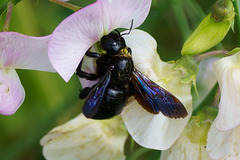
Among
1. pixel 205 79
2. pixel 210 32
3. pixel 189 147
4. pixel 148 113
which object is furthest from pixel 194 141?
pixel 205 79

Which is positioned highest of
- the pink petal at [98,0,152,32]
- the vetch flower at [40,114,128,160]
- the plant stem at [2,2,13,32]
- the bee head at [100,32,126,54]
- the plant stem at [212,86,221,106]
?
the plant stem at [2,2,13,32]

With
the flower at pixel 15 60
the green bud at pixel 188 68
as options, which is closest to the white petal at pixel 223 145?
the green bud at pixel 188 68

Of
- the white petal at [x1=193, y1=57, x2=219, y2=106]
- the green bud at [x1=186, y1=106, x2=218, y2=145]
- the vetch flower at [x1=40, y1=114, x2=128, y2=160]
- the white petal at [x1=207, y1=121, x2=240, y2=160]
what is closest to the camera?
the white petal at [x1=207, y1=121, x2=240, y2=160]

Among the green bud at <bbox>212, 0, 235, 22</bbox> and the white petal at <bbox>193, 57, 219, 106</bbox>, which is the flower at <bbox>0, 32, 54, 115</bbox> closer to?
the green bud at <bbox>212, 0, 235, 22</bbox>

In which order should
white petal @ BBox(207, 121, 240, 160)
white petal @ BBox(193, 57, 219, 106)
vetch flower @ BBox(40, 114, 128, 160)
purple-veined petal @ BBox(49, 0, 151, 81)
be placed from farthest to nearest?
white petal @ BBox(193, 57, 219, 106), vetch flower @ BBox(40, 114, 128, 160), white petal @ BBox(207, 121, 240, 160), purple-veined petal @ BBox(49, 0, 151, 81)

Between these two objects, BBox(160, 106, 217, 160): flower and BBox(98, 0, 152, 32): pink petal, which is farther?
BBox(160, 106, 217, 160): flower

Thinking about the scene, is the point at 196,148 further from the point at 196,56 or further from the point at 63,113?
→ the point at 63,113

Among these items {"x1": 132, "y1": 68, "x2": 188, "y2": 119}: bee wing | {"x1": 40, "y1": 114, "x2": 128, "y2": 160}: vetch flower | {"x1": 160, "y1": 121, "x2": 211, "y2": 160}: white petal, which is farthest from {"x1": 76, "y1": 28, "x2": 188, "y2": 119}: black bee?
{"x1": 40, "y1": 114, "x2": 128, "y2": 160}: vetch flower

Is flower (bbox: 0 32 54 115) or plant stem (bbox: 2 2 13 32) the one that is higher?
plant stem (bbox: 2 2 13 32)
